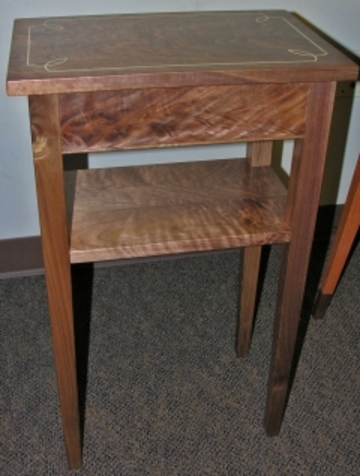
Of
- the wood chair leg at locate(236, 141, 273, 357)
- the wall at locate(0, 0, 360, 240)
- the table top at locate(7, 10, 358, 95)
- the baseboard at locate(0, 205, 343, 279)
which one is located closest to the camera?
the table top at locate(7, 10, 358, 95)

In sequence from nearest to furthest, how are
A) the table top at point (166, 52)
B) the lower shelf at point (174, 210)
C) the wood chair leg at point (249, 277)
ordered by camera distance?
the table top at point (166, 52) < the lower shelf at point (174, 210) < the wood chair leg at point (249, 277)

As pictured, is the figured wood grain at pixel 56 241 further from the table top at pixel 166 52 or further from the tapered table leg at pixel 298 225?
the tapered table leg at pixel 298 225

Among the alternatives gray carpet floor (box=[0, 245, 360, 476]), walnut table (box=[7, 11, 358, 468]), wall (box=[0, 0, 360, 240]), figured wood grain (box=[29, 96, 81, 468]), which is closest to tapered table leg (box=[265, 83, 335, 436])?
walnut table (box=[7, 11, 358, 468])

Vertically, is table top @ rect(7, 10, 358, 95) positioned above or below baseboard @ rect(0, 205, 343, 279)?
above

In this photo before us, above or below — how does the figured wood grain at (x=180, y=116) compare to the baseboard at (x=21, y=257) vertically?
above

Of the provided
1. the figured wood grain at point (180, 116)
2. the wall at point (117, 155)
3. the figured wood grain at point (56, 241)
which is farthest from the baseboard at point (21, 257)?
the figured wood grain at point (180, 116)

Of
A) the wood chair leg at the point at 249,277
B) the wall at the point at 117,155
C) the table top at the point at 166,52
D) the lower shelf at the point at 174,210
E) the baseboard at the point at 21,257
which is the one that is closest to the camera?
the table top at the point at 166,52

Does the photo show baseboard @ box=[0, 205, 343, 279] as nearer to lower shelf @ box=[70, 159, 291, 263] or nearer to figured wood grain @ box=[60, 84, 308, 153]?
lower shelf @ box=[70, 159, 291, 263]

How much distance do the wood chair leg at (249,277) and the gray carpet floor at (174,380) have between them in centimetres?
6

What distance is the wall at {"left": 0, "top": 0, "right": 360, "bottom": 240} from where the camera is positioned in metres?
1.40

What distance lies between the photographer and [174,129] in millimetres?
888

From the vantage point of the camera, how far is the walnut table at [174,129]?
0.85 m

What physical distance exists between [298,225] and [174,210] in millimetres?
208

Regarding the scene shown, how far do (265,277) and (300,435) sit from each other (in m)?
0.52
